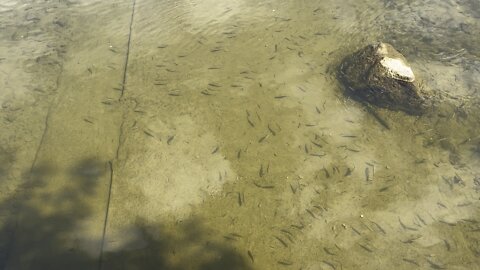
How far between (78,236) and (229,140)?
7.59 ft

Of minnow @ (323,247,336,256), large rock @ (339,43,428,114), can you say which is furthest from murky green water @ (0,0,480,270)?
large rock @ (339,43,428,114)

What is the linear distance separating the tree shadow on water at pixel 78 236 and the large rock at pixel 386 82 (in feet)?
10.5

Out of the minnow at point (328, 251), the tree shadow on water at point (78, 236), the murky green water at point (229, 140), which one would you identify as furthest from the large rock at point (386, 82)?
the tree shadow on water at point (78, 236)

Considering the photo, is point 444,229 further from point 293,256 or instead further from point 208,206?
point 208,206

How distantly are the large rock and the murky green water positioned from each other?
207 millimetres

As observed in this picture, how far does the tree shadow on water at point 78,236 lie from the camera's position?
14.5 feet

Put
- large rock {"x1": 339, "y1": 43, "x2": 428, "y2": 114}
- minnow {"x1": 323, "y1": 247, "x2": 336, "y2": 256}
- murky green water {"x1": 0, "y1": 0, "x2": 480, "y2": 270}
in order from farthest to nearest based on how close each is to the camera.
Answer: large rock {"x1": 339, "y1": 43, "x2": 428, "y2": 114} → murky green water {"x1": 0, "y1": 0, "x2": 480, "y2": 270} → minnow {"x1": 323, "y1": 247, "x2": 336, "y2": 256}

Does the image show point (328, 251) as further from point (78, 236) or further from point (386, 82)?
point (78, 236)

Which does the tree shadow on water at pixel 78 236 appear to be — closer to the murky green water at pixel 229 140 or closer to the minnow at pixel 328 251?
the murky green water at pixel 229 140

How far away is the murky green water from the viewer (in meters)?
4.53

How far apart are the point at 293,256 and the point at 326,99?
261 cm

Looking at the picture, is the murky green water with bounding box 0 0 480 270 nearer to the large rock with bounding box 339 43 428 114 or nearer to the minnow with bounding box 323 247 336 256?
the minnow with bounding box 323 247 336 256

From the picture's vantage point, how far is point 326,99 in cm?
598

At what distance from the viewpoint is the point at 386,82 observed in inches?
224
